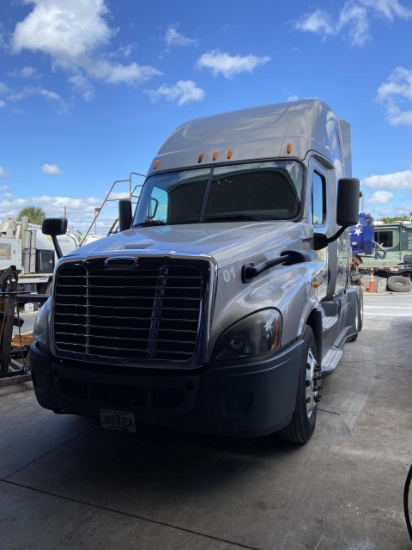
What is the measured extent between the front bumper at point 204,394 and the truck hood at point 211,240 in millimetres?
733

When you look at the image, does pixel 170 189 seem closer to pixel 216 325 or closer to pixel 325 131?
pixel 325 131

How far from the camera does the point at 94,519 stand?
2.85m

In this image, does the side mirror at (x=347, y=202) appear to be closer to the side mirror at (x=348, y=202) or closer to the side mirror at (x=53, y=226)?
the side mirror at (x=348, y=202)

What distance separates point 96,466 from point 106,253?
1691 mm

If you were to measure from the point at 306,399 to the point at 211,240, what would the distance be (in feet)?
4.86

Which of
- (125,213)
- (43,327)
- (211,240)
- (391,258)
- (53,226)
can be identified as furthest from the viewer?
(391,258)

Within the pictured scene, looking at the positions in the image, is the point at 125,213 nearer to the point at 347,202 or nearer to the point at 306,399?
the point at 347,202

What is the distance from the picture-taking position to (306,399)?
3629 mm

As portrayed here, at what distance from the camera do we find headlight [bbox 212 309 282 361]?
2.88m

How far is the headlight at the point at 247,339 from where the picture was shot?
288 centimetres

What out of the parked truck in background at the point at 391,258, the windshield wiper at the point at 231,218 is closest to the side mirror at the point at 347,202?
the windshield wiper at the point at 231,218

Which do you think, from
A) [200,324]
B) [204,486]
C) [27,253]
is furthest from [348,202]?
[27,253]

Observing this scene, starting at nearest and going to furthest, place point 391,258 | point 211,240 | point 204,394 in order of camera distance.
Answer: point 204,394
point 211,240
point 391,258

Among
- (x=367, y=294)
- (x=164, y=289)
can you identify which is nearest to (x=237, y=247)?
(x=164, y=289)
